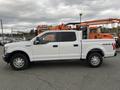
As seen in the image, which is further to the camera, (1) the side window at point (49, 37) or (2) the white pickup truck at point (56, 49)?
(1) the side window at point (49, 37)

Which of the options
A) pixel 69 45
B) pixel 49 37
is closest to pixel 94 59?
pixel 69 45

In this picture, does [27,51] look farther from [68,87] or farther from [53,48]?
[68,87]

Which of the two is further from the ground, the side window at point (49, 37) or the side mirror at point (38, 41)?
the side window at point (49, 37)

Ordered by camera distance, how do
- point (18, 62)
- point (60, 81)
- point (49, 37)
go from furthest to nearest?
1. point (49, 37)
2. point (18, 62)
3. point (60, 81)

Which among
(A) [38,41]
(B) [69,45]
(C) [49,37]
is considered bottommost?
(B) [69,45]

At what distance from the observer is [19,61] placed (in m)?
8.14

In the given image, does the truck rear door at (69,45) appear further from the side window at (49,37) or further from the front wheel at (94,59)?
the front wheel at (94,59)

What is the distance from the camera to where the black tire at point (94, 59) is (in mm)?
8523

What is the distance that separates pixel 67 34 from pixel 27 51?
2.14 m

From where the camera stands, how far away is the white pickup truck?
8.12 m

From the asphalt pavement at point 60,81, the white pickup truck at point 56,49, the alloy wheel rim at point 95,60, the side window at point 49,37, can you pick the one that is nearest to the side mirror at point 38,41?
the white pickup truck at point 56,49

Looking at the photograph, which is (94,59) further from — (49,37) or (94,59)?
(49,37)

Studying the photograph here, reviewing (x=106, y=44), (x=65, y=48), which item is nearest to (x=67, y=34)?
(x=65, y=48)

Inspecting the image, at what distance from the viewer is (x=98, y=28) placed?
1667 centimetres
